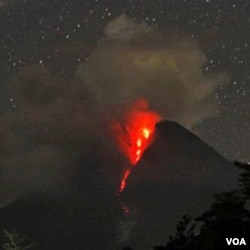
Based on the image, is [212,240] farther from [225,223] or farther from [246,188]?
[246,188]

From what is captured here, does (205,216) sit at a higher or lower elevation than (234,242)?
higher

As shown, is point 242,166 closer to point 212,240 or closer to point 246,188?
point 246,188

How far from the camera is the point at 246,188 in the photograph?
22.6 m

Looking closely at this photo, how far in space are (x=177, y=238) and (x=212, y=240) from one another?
4740 mm

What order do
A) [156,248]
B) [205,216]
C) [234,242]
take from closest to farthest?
[234,242] → [205,216] → [156,248]

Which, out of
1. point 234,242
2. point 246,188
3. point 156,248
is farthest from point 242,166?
point 156,248

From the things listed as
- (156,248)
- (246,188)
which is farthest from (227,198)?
(156,248)

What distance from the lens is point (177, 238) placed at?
2805 cm

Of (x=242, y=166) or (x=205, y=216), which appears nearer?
(x=242, y=166)

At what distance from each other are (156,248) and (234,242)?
5.08 meters

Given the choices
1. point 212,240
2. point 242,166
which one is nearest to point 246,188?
point 242,166

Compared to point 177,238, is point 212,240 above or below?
below

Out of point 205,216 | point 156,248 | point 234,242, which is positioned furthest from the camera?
point 156,248

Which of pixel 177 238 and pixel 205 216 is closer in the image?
pixel 205 216
